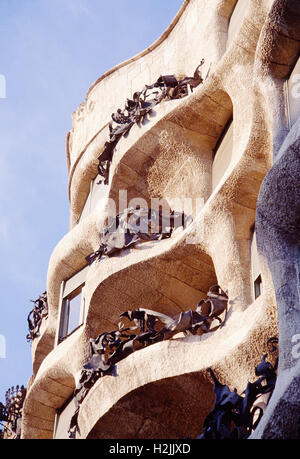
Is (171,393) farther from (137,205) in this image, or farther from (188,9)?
(188,9)

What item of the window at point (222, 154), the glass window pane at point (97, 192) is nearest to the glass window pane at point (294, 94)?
the window at point (222, 154)

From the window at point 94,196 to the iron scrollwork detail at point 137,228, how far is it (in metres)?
1.88

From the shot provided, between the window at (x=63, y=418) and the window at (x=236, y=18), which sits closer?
the window at (x=63, y=418)

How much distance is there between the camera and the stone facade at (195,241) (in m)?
9.02

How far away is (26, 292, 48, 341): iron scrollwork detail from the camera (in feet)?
56.4

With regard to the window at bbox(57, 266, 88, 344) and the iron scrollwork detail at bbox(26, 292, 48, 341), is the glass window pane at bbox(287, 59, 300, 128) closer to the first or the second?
the window at bbox(57, 266, 88, 344)

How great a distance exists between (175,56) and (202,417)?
734 cm

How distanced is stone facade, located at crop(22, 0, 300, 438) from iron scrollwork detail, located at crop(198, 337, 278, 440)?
0.57 m

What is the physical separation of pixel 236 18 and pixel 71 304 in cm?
557

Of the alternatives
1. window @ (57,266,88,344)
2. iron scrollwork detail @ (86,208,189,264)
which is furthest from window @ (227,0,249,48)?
window @ (57,266,88,344)

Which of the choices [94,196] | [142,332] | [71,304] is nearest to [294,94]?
[142,332]

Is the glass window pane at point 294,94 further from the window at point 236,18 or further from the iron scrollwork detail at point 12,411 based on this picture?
the iron scrollwork detail at point 12,411

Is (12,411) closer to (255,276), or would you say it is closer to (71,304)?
(71,304)

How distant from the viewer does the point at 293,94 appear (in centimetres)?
1048
